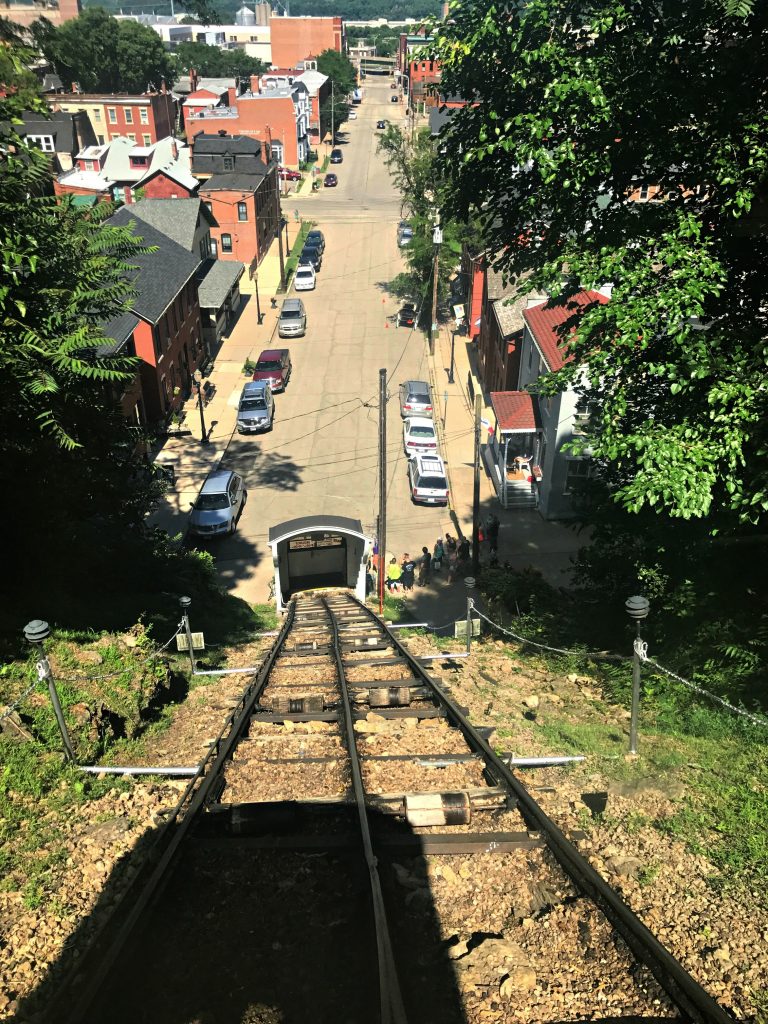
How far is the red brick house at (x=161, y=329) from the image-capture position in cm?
3288

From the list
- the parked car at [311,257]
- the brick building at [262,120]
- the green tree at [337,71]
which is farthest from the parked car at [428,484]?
the green tree at [337,71]

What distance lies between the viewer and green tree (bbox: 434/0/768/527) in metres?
8.91

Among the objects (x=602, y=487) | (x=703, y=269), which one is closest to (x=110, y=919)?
(x=703, y=269)

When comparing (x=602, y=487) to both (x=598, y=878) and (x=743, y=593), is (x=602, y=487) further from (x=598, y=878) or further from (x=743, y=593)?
(x=598, y=878)

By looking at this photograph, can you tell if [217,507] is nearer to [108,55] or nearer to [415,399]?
[415,399]

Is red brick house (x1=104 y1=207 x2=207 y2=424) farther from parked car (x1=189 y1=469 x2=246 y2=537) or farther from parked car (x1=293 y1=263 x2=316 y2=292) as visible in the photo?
parked car (x1=293 y1=263 x2=316 y2=292)

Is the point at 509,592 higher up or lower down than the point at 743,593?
lower down

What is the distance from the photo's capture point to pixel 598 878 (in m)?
6.12

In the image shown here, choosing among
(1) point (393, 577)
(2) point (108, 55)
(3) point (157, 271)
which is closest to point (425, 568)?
(1) point (393, 577)

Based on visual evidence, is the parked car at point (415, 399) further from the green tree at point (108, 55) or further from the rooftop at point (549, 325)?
the green tree at point (108, 55)

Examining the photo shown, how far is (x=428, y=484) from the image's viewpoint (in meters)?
31.9

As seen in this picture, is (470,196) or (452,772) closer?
(452,772)

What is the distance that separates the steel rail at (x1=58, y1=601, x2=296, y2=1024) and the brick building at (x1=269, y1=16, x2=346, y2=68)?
471 feet

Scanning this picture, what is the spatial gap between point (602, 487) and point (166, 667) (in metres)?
7.95
